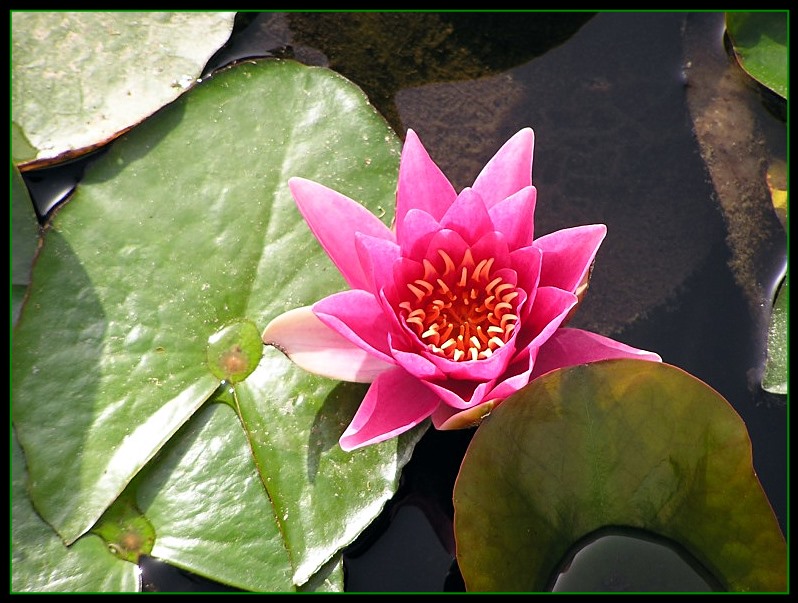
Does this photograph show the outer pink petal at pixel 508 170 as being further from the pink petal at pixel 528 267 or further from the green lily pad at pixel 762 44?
the green lily pad at pixel 762 44

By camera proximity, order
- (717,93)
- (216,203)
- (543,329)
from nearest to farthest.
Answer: (543,329), (216,203), (717,93)

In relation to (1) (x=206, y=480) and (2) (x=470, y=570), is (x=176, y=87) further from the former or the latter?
(2) (x=470, y=570)

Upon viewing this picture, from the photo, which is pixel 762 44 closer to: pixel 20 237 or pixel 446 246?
pixel 446 246

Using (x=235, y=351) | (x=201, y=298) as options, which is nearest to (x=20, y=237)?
(x=201, y=298)

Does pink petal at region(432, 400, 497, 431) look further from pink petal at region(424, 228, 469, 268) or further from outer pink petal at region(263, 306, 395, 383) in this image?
pink petal at region(424, 228, 469, 268)

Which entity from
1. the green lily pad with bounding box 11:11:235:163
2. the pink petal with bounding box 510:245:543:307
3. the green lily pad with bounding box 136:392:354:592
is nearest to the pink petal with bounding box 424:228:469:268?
the pink petal with bounding box 510:245:543:307

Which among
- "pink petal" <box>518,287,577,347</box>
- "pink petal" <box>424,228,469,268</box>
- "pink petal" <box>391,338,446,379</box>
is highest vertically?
"pink petal" <box>424,228,469,268</box>

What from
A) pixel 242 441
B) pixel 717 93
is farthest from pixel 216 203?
pixel 717 93
